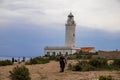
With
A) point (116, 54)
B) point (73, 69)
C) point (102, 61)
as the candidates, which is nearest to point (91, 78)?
point (73, 69)

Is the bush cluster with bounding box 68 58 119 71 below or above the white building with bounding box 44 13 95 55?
below

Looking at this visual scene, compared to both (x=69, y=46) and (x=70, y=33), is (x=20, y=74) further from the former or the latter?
(x=70, y=33)

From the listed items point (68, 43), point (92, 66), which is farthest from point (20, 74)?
point (68, 43)

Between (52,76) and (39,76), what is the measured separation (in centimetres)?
133

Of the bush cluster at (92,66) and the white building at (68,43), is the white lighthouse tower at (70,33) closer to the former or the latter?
the white building at (68,43)

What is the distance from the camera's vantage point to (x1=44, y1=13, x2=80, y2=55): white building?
98000 millimetres

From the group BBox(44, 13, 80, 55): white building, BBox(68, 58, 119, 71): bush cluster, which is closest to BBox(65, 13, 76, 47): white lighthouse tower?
BBox(44, 13, 80, 55): white building

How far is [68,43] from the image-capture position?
4053 inches

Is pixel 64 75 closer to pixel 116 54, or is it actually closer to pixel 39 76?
pixel 39 76

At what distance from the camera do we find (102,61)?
3753 cm

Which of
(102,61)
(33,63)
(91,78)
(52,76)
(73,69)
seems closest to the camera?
(91,78)

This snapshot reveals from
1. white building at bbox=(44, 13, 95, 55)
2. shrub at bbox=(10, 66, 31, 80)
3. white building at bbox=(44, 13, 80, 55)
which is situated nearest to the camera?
shrub at bbox=(10, 66, 31, 80)

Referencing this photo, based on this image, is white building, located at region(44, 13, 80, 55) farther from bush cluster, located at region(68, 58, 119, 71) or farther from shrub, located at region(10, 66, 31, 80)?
shrub, located at region(10, 66, 31, 80)

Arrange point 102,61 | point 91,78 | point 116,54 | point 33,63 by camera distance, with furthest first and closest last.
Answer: point 116,54
point 33,63
point 102,61
point 91,78
